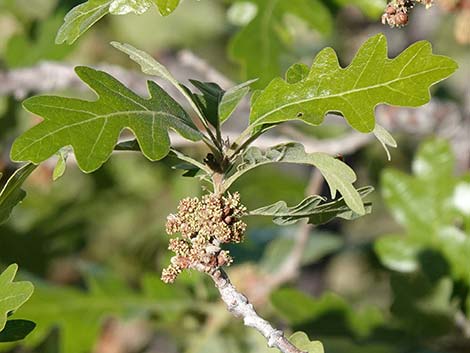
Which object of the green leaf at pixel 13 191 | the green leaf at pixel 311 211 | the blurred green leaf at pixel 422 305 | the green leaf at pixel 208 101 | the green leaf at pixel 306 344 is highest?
the blurred green leaf at pixel 422 305

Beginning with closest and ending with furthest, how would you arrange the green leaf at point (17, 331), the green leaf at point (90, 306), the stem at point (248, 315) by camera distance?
the stem at point (248, 315) → the green leaf at point (17, 331) → the green leaf at point (90, 306)

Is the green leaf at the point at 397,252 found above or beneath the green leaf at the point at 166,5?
above

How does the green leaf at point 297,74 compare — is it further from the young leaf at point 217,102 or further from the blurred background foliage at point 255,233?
the blurred background foliage at point 255,233

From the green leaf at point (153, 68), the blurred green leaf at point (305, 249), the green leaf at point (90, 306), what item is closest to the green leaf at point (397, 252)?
the blurred green leaf at point (305, 249)

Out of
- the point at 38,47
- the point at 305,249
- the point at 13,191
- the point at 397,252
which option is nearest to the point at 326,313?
the point at 397,252

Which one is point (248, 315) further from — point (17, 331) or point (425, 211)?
point (425, 211)

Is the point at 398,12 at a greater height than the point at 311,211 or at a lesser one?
greater
